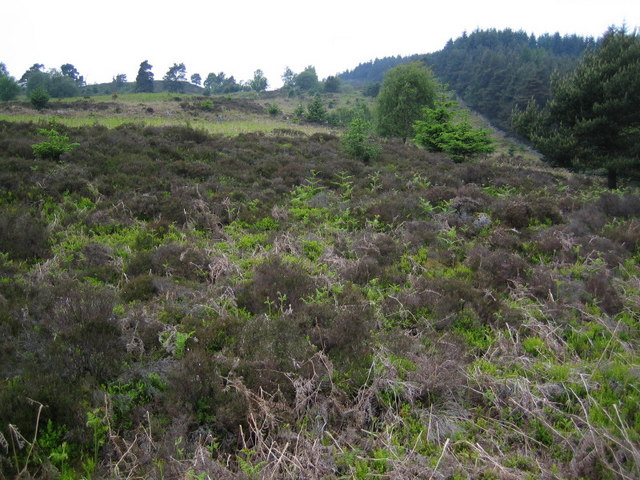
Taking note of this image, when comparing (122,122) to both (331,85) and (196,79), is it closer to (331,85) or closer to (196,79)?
(331,85)

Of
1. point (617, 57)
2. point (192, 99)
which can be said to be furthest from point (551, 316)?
point (192, 99)

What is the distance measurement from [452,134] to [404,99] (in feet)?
41.6

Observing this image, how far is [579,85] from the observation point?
1627 cm

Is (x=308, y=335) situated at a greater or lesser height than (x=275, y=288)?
lesser

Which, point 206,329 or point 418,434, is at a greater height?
point 206,329

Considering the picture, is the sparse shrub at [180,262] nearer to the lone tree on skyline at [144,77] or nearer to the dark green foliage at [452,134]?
the dark green foliage at [452,134]

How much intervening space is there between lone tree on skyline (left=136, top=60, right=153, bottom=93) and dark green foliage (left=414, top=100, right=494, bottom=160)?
68.9 meters

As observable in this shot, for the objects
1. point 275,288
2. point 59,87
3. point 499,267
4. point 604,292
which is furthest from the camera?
point 59,87

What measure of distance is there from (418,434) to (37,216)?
28.2ft

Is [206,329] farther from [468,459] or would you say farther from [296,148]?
[296,148]

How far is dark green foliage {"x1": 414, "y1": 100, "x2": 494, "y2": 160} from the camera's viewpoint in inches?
677

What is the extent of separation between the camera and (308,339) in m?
4.11

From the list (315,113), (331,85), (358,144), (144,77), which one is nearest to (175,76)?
(144,77)

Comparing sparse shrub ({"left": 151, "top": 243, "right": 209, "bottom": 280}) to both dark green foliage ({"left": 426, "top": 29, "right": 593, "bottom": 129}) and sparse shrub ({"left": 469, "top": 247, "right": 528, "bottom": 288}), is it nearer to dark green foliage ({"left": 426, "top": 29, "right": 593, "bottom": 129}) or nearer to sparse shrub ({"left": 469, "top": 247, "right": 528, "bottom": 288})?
sparse shrub ({"left": 469, "top": 247, "right": 528, "bottom": 288})
